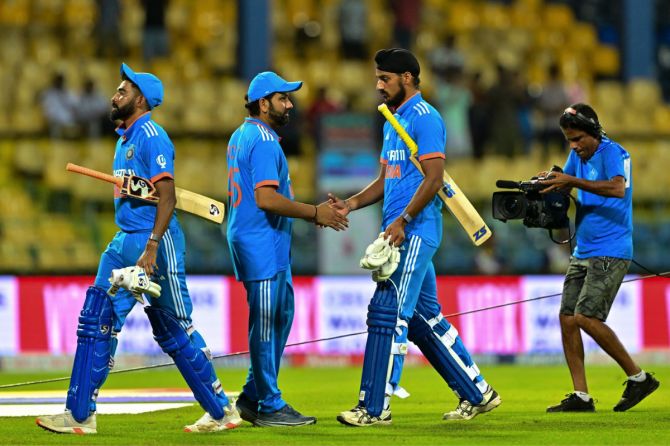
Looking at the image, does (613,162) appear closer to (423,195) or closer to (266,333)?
(423,195)

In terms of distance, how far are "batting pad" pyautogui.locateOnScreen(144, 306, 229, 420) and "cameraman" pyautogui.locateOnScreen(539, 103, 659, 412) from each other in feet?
9.13

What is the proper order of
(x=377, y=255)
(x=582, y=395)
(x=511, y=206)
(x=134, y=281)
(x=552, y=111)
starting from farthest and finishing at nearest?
(x=552, y=111), (x=582, y=395), (x=511, y=206), (x=377, y=255), (x=134, y=281)

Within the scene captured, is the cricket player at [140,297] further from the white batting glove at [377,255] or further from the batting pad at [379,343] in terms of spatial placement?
the white batting glove at [377,255]

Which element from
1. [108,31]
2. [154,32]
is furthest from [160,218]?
[154,32]

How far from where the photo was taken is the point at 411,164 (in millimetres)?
9086

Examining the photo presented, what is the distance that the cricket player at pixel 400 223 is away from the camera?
8.90m

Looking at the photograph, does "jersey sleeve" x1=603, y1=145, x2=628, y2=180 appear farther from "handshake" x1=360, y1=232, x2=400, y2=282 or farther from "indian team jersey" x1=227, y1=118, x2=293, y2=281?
"indian team jersey" x1=227, y1=118, x2=293, y2=281

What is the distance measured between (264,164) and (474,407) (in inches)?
87.8

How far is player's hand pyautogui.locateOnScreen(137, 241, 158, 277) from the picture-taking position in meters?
8.66

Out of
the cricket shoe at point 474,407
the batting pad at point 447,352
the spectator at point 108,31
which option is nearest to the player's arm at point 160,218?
the batting pad at point 447,352

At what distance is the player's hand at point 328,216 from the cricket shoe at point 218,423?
131cm

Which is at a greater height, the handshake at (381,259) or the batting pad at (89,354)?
the handshake at (381,259)

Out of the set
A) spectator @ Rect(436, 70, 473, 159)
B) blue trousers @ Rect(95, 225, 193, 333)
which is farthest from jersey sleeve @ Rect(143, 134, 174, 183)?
spectator @ Rect(436, 70, 473, 159)

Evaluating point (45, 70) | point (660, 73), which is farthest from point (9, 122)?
point (660, 73)
